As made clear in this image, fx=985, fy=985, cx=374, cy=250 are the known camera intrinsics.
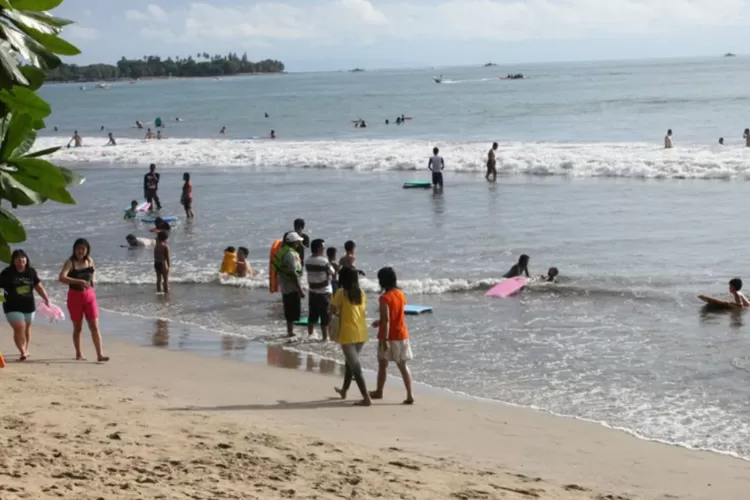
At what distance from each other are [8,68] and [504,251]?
17.4 metres

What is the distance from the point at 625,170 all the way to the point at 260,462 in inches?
1116

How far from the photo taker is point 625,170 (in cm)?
3303

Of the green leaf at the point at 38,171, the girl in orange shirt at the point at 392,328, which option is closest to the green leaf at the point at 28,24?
the green leaf at the point at 38,171

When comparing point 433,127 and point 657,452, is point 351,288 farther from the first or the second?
point 433,127

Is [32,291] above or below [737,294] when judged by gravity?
above

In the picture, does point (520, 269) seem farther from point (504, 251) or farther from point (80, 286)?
point (80, 286)

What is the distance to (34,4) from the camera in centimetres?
212

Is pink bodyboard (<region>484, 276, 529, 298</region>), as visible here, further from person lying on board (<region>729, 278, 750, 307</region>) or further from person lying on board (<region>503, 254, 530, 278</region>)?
person lying on board (<region>729, 278, 750, 307</region>)

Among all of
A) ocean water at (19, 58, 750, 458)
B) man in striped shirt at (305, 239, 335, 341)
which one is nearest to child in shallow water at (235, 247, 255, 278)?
ocean water at (19, 58, 750, 458)

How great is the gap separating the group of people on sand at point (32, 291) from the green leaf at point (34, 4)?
8.45m

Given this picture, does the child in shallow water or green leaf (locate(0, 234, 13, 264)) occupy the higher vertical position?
green leaf (locate(0, 234, 13, 264))

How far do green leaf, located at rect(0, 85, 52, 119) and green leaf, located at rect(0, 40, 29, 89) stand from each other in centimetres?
4

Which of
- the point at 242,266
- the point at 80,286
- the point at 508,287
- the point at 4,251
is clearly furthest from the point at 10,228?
the point at 242,266

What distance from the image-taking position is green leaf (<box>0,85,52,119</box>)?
82.0 inches
